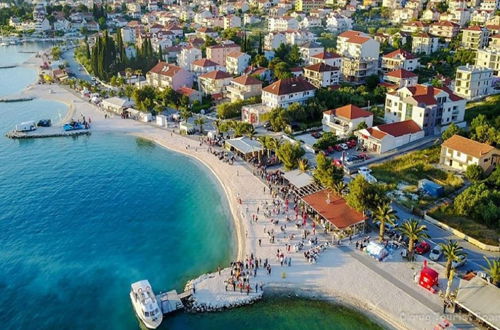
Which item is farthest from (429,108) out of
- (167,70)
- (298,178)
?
(167,70)

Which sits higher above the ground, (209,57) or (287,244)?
(209,57)

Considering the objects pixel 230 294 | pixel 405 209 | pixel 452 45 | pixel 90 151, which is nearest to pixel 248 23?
pixel 452 45

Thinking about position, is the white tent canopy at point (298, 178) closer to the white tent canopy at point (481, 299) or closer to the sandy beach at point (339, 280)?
the sandy beach at point (339, 280)

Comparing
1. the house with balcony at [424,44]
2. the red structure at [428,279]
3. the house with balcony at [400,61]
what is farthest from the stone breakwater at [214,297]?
A: the house with balcony at [424,44]

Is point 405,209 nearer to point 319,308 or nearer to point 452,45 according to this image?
point 319,308

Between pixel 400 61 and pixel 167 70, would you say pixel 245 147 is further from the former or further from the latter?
pixel 400 61

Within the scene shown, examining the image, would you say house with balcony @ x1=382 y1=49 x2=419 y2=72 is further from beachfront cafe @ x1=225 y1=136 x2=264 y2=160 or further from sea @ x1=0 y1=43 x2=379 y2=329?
sea @ x1=0 y1=43 x2=379 y2=329

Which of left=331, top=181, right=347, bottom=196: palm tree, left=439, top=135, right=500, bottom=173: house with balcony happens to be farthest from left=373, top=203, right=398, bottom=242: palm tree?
left=439, top=135, right=500, bottom=173: house with balcony
